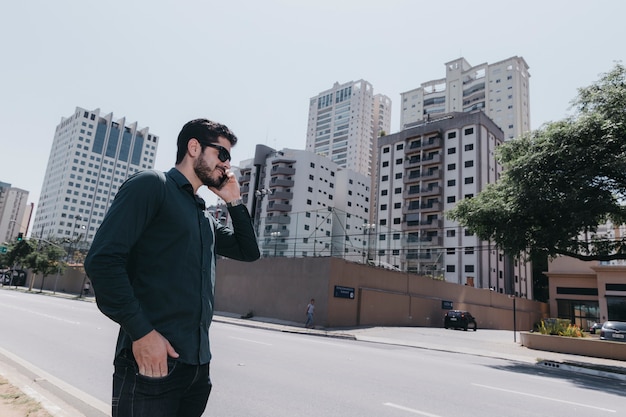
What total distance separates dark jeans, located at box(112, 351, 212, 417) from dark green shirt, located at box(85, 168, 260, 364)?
0.22 feet

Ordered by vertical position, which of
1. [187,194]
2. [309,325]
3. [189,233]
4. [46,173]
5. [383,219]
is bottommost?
[309,325]

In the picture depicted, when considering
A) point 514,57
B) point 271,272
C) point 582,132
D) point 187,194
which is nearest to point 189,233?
point 187,194

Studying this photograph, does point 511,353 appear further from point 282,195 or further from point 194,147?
point 282,195

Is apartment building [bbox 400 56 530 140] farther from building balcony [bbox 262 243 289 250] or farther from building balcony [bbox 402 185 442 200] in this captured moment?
building balcony [bbox 262 243 289 250]

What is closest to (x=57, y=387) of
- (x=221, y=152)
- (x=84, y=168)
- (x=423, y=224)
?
(x=221, y=152)

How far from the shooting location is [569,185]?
1352cm

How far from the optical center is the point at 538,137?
1517 cm

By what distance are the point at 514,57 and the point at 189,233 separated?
11219 centimetres

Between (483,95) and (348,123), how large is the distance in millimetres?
46573

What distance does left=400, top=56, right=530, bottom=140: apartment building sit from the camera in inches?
3718

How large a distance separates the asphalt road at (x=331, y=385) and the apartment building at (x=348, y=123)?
11881 cm

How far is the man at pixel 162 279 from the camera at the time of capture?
1713 millimetres

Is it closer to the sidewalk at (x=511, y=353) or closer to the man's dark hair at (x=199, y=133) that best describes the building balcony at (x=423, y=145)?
the sidewalk at (x=511, y=353)

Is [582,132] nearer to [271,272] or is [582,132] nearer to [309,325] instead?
[309,325]
